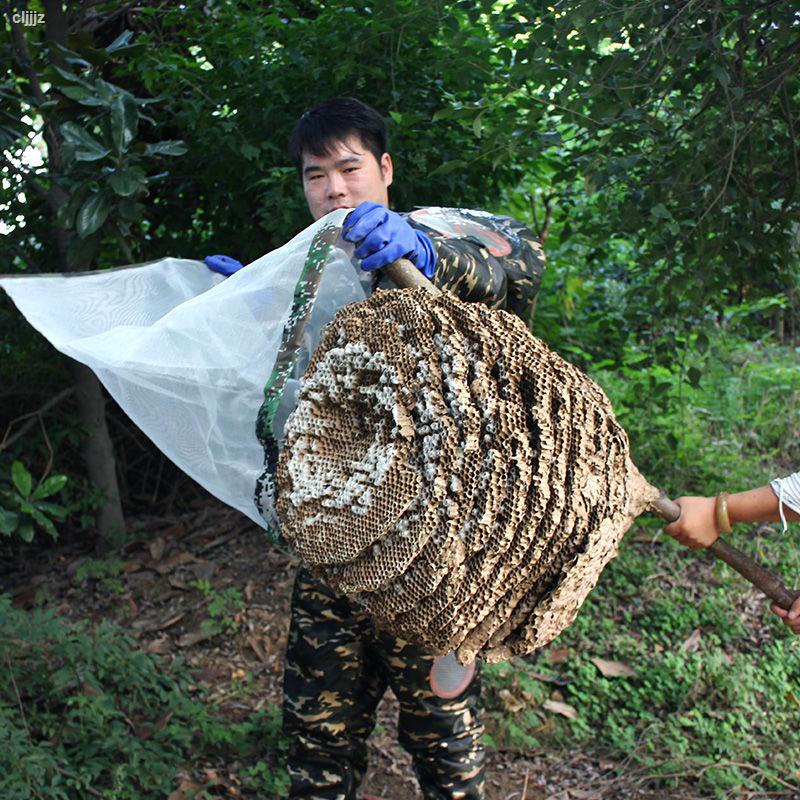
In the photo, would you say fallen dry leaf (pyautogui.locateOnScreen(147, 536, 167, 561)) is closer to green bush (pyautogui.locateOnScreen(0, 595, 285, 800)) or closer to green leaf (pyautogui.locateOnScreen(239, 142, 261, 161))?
green bush (pyautogui.locateOnScreen(0, 595, 285, 800))

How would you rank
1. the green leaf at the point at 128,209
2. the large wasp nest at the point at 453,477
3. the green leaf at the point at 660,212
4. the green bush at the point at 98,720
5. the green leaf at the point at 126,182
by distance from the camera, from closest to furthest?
the large wasp nest at the point at 453,477, the green bush at the point at 98,720, the green leaf at the point at 660,212, the green leaf at the point at 126,182, the green leaf at the point at 128,209

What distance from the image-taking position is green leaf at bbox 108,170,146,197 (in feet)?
9.11

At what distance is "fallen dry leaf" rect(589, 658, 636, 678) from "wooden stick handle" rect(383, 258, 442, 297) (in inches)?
83.7

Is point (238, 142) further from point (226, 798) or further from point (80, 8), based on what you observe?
point (226, 798)

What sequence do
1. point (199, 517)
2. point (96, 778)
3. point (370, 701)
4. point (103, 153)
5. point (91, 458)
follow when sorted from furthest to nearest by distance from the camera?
1. point (199, 517)
2. point (91, 458)
3. point (103, 153)
4. point (96, 778)
5. point (370, 701)

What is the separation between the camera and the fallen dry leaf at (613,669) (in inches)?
132

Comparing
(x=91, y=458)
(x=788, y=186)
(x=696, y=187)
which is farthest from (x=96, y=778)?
(x=788, y=186)

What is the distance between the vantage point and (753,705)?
3180 mm

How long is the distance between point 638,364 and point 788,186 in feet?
2.78

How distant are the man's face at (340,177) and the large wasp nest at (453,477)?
726mm

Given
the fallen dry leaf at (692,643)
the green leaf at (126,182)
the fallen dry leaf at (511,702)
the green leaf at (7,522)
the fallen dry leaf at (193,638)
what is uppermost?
the green leaf at (126,182)

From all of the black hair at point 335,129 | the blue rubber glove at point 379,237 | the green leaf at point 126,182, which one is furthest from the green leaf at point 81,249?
the blue rubber glove at point 379,237

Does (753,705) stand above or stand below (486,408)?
below

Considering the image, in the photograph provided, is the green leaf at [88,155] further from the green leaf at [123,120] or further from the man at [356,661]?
the man at [356,661]
